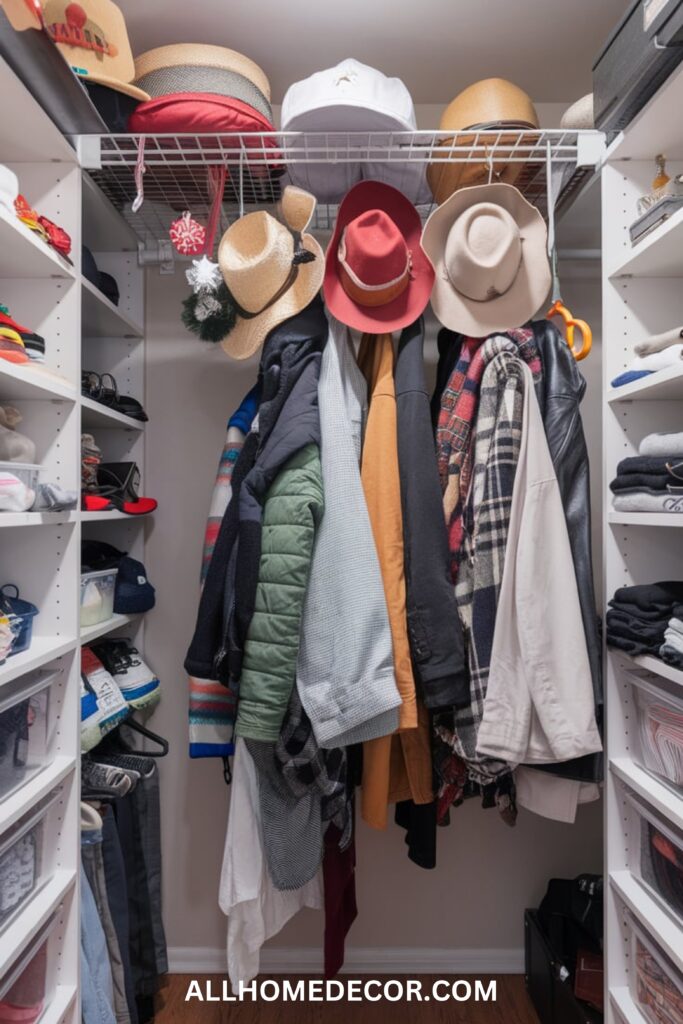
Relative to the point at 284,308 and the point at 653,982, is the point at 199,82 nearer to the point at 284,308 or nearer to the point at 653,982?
the point at 284,308

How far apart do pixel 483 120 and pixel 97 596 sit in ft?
4.47

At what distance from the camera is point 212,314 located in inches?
53.1

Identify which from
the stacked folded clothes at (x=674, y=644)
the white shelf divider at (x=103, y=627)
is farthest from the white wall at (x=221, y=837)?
the stacked folded clothes at (x=674, y=644)

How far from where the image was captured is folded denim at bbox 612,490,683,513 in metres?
1.01

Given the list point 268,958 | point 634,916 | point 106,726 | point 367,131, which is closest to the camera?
point 634,916

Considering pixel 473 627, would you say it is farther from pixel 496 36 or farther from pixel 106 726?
pixel 496 36

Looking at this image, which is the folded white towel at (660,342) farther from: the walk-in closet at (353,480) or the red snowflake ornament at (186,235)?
the red snowflake ornament at (186,235)

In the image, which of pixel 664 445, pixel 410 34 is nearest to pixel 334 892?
pixel 664 445

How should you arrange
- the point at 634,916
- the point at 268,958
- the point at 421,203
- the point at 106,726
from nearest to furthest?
the point at 634,916 < the point at 106,726 < the point at 421,203 < the point at 268,958

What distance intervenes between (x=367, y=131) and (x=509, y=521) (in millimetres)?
852

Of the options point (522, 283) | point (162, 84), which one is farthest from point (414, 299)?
point (162, 84)

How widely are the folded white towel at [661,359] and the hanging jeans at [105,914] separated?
145 cm

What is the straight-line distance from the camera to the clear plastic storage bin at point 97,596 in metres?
1.39

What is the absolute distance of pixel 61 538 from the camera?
1.23 m
